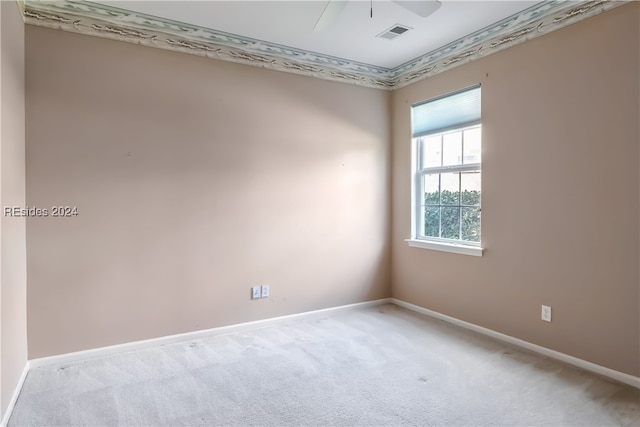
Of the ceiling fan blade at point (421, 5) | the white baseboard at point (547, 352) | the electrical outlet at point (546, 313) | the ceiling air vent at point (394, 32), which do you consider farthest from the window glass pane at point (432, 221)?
the ceiling fan blade at point (421, 5)

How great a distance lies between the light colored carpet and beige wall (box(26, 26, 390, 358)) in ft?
1.38

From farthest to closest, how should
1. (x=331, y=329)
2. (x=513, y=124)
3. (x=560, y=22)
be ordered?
(x=331, y=329) < (x=513, y=124) < (x=560, y=22)

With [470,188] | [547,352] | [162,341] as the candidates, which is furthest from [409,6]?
[162,341]

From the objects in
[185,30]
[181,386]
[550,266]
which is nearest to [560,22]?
[550,266]

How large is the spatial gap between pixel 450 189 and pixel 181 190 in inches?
98.6

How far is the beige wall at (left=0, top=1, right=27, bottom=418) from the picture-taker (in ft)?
6.59

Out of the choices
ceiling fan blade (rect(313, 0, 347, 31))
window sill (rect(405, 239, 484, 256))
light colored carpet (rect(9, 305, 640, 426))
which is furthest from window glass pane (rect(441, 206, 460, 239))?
ceiling fan blade (rect(313, 0, 347, 31))

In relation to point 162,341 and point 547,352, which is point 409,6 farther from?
point 162,341

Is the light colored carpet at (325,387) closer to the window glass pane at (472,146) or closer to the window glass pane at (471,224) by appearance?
the window glass pane at (471,224)

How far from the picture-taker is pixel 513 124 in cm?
299

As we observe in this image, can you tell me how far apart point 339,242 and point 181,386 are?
81.1 inches

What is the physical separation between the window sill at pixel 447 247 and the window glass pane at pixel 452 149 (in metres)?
0.79

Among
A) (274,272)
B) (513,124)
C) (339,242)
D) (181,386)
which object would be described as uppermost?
(513,124)

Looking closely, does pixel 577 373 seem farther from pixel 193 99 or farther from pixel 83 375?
pixel 193 99
